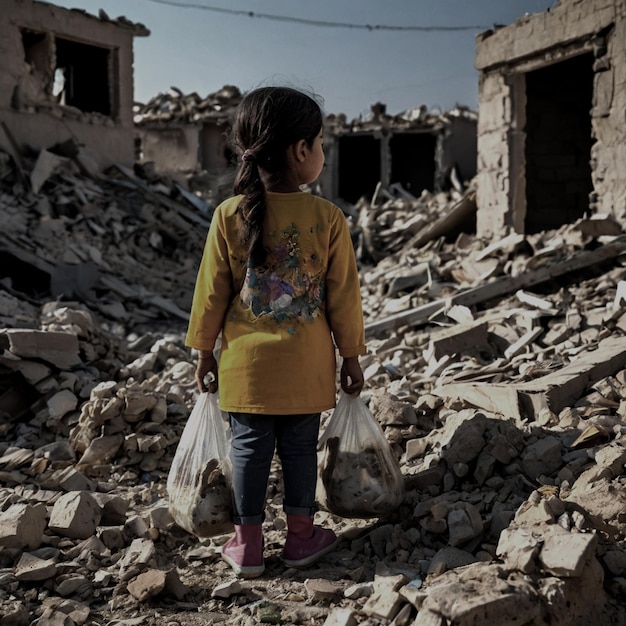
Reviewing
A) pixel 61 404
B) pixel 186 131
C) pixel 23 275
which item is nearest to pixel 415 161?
pixel 186 131

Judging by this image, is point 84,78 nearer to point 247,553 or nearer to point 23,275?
point 23,275

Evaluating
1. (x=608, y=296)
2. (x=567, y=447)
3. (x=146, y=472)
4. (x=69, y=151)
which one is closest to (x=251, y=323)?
(x=567, y=447)

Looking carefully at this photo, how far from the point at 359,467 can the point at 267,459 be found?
388 millimetres

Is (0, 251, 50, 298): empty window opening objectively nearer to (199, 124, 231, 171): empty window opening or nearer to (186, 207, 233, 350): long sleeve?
(186, 207, 233, 350): long sleeve

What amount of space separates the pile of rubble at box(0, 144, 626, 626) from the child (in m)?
0.29

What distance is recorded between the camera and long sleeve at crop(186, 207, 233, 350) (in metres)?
2.50

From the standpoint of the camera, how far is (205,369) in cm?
261

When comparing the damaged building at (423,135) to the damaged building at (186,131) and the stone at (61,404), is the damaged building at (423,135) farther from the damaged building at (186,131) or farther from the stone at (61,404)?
the stone at (61,404)

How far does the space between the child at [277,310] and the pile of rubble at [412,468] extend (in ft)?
0.97

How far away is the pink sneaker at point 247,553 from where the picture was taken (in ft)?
8.01

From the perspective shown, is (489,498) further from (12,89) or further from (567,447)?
(12,89)

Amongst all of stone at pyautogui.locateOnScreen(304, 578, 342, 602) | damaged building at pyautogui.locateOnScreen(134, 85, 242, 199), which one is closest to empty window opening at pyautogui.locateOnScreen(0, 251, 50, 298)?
stone at pyautogui.locateOnScreen(304, 578, 342, 602)

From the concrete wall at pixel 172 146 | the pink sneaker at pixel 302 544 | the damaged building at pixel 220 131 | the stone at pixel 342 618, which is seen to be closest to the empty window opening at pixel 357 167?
the damaged building at pixel 220 131

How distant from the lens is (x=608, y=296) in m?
5.59
